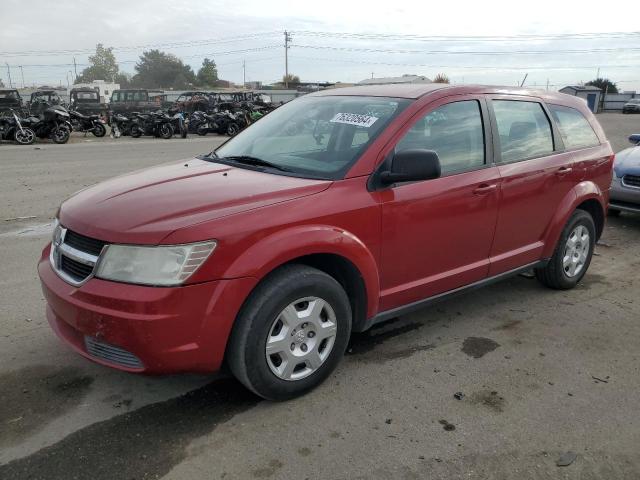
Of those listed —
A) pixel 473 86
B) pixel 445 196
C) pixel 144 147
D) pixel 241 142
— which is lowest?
pixel 144 147

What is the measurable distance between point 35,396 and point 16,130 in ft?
58.4

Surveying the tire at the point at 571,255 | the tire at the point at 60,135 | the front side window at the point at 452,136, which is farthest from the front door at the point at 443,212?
the tire at the point at 60,135

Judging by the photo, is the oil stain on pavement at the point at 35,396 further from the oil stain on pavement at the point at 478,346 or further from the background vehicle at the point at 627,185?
the background vehicle at the point at 627,185

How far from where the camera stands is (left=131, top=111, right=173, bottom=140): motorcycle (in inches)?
882

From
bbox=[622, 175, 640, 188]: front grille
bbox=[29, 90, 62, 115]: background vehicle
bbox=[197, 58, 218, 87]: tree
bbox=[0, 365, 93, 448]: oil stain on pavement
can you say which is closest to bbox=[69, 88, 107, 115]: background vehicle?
bbox=[29, 90, 62, 115]: background vehicle

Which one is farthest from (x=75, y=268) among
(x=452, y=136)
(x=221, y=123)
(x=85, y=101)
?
(x=85, y=101)

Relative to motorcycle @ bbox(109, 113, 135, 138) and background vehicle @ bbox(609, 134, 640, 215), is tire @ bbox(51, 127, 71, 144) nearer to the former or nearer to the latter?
motorcycle @ bbox(109, 113, 135, 138)

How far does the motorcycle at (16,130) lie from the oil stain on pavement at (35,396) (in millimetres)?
17245

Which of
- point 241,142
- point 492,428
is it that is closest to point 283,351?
point 492,428

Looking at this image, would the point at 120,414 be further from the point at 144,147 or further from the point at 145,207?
the point at 144,147

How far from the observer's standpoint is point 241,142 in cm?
402

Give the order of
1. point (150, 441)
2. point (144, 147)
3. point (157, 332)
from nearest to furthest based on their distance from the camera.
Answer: point (157, 332)
point (150, 441)
point (144, 147)

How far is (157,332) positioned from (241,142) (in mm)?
1913

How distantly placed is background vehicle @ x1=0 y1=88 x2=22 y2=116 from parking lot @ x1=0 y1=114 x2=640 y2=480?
21402mm
